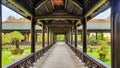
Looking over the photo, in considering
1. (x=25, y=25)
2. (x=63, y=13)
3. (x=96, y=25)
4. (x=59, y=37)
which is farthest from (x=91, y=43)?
(x=59, y=37)

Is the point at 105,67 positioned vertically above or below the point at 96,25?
below

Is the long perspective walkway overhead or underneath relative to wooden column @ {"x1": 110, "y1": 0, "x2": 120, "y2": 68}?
underneath

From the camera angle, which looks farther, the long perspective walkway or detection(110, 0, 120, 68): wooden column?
the long perspective walkway

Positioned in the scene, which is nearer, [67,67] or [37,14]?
[67,67]

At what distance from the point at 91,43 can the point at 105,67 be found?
25562 millimetres

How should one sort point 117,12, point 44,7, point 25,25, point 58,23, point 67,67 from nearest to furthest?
1. point 117,12
2. point 67,67
3. point 44,7
4. point 58,23
5. point 25,25

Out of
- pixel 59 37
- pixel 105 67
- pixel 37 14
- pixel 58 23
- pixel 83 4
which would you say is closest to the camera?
pixel 105 67

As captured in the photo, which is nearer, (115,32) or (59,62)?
(115,32)

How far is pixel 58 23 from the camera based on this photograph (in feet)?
Answer: 62.4

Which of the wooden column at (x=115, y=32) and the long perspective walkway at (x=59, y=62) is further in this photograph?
the long perspective walkway at (x=59, y=62)

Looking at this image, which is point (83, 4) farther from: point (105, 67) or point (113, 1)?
point (113, 1)

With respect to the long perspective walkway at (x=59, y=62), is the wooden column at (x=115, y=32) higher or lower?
higher

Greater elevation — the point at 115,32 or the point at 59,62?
the point at 115,32

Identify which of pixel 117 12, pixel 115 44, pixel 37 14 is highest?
pixel 37 14
